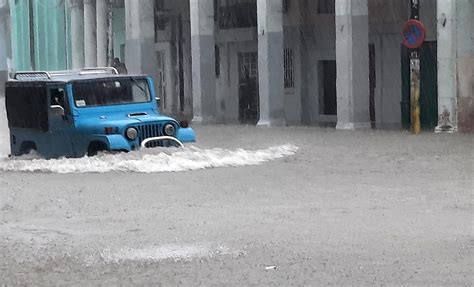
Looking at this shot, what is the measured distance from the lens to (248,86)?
37312 millimetres

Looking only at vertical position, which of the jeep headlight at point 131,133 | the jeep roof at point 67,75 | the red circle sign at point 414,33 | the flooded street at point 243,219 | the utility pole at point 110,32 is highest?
the utility pole at point 110,32

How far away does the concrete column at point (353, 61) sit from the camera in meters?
27.1

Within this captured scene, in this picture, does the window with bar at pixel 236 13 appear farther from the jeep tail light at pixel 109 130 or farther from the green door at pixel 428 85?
the jeep tail light at pixel 109 130

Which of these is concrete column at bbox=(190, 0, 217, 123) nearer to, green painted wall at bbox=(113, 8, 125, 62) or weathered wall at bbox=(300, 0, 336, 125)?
weathered wall at bbox=(300, 0, 336, 125)

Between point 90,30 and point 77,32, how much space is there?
234 centimetres

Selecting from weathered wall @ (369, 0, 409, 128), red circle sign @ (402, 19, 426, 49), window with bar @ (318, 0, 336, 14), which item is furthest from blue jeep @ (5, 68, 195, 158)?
window with bar @ (318, 0, 336, 14)

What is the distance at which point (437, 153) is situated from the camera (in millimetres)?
19844

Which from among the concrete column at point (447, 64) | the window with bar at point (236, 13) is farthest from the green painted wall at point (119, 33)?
the concrete column at point (447, 64)

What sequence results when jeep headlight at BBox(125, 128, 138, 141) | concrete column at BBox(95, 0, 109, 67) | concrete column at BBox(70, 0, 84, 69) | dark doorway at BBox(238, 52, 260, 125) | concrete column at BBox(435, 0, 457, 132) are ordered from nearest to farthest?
jeep headlight at BBox(125, 128, 138, 141)
concrete column at BBox(435, 0, 457, 132)
dark doorway at BBox(238, 52, 260, 125)
concrete column at BBox(95, 0, 109, 67)
concrete column at BBox(70, 0, 84, 69)

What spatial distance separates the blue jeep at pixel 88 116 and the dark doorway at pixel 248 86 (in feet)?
54.5

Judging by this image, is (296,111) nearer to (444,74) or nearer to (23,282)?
(444,74)

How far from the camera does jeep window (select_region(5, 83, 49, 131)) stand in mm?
19453

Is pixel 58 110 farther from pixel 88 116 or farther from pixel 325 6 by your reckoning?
pixel 325 6

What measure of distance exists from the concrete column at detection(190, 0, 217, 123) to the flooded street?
12476 mm
